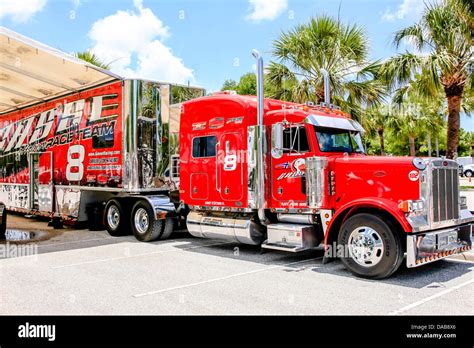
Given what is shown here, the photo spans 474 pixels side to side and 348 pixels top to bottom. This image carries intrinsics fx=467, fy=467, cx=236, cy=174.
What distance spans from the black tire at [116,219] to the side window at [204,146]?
9.67 ft

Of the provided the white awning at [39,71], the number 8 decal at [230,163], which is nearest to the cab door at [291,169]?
the number 8 decal at [230,163]

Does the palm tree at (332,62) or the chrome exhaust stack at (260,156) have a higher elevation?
the palm tree at (332,62)

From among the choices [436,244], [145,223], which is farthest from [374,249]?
[145,223]

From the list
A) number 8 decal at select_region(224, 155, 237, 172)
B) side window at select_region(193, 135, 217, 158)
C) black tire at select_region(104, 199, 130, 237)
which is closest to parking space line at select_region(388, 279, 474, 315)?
number 8 decal at select_region(224, 155, 237, 172)

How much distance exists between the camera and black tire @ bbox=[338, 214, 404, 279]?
677cm

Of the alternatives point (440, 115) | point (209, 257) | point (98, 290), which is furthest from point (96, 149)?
point (440, 115)

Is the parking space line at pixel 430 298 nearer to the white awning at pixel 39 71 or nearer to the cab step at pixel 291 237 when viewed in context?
the cab step at pixel 291 237

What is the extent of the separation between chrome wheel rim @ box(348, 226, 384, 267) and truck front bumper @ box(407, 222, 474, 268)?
455 millimetres

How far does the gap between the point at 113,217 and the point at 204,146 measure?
379 centimetres

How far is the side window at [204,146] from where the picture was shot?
9.63 metres

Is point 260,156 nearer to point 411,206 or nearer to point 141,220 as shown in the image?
point 411,206

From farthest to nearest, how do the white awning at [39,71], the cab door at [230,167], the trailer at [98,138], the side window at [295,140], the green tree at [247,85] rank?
the green tree at [247,85] < the trailer at [98,138] < the white awning at [39,71] < the cab door at [230,167] < the side window at [295,140]

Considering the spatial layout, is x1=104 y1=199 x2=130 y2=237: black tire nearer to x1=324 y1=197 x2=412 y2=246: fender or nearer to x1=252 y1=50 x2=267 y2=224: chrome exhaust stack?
x1=252 y1=50 x2=267 y2=224: chrome exhaust stack

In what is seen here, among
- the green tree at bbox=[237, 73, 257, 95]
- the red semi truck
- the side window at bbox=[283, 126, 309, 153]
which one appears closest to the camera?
the red semi truck
